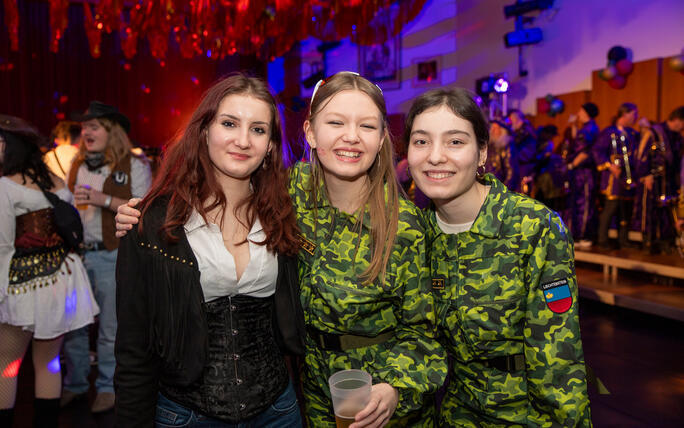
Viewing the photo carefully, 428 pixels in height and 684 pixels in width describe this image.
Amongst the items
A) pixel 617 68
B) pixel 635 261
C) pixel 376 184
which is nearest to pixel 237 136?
pixel 376 184

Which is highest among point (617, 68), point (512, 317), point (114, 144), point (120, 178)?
point (617, 68)

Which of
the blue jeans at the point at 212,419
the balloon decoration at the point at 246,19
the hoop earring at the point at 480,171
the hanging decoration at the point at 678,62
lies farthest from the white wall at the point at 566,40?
the blue jeans at the point at 212,419

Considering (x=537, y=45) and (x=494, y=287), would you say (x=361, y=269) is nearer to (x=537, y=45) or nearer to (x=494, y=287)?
(x=494, y=287)

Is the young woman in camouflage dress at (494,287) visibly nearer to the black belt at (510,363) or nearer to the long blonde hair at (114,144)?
the black belt at (510,363)

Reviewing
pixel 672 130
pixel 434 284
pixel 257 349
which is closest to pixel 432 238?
pixel 434 284

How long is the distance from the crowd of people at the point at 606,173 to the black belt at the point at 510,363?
14.8 ft

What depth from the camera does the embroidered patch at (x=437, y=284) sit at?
1647mm

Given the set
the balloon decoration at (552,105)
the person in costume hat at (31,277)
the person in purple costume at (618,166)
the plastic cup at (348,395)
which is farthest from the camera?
the balloon decoration at (552,105)

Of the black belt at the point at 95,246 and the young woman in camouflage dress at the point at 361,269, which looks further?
the black belt at the point at 95,246

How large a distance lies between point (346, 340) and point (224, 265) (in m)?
0.46

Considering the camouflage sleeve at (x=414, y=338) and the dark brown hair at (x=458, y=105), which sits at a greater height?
the dark brown hair at (x=458, y=105)

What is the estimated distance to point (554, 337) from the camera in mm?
1490

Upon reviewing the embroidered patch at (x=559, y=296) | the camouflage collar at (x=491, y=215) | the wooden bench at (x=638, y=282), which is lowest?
the wooden bench at (x=638, y=282)

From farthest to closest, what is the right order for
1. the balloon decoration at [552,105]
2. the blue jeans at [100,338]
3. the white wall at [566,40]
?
the balloon decoration at [552,105] → the white wall at [566,40] → the blue jeans at [100,338]
